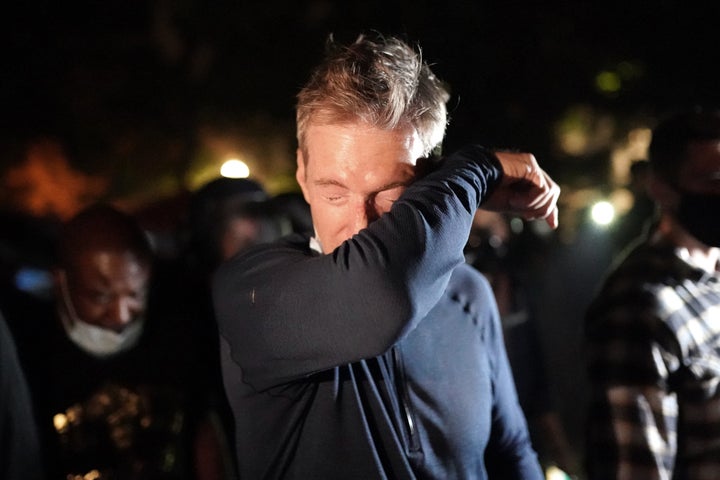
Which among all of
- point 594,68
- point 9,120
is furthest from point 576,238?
point 9,120

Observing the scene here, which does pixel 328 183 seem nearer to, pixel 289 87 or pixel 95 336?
pixel 95 336

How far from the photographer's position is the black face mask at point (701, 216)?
9.01 ft

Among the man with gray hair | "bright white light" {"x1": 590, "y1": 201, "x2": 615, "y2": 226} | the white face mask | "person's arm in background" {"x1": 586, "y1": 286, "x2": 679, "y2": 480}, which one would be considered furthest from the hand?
"bright white light" {"x1": 590, "y1": 201, "x2": 615, "y2": 226}

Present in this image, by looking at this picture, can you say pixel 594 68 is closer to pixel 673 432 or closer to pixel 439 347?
pixel 673 432

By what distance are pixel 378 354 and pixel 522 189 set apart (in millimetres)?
749

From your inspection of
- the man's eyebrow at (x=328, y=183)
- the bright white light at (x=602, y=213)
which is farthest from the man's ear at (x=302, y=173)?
the bright white light at (x=602, y=213)

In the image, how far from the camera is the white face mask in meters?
3.03

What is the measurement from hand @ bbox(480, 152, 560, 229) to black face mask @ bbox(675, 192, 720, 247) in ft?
3.46

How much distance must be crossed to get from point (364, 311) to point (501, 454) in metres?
0.95

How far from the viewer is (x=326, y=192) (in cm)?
192

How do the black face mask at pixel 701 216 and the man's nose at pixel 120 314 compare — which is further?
the man's nose at pixel 120 314

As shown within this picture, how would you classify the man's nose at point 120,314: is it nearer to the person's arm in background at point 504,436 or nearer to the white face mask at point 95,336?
the white face mask at point 95,336

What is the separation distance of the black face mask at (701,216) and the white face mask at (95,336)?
256 cm

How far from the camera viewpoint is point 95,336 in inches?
120
